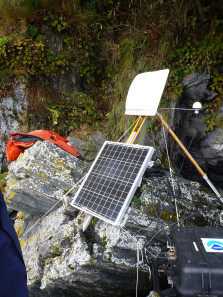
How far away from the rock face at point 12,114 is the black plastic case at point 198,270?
4520mm

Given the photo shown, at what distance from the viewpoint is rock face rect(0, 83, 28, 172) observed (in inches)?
211

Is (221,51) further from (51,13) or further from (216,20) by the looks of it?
(51,13)

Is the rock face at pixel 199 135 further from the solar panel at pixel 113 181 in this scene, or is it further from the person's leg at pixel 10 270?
the person's leg at pixel 10 270

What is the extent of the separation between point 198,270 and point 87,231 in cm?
139

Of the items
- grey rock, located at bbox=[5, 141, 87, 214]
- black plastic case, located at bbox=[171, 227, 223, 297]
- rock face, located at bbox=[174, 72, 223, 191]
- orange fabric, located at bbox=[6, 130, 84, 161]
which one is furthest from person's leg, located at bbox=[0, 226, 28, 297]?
rock face, located at bbox=[174, 72, 223, 191]

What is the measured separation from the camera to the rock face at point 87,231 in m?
2.53

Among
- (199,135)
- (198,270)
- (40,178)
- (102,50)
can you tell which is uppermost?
(102,50)

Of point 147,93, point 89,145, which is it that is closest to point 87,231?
point 147,93

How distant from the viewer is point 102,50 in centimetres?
589

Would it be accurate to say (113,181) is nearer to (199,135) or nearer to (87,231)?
(87,231)

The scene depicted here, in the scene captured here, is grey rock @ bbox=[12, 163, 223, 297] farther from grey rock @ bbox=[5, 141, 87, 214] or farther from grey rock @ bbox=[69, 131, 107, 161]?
grey rock @ bbox=[69, 131, 107, 161]

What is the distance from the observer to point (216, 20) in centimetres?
459

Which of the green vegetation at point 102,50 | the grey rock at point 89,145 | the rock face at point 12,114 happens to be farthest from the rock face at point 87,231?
the rock face at point 12,114

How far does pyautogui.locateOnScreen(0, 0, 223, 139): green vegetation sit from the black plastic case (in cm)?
307
